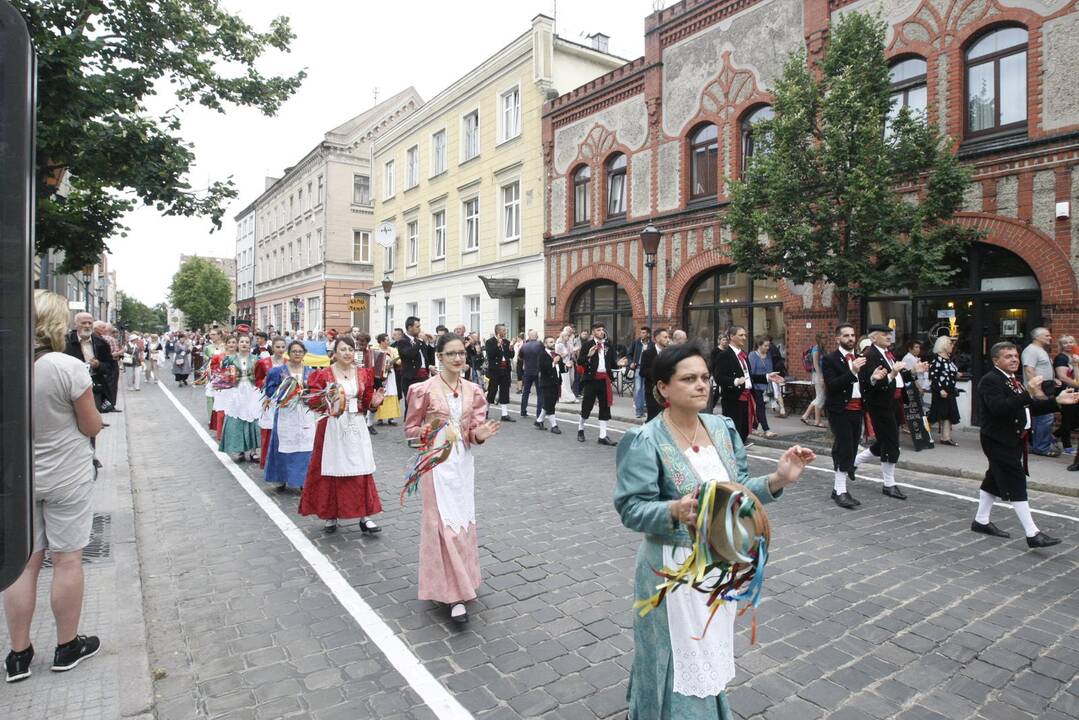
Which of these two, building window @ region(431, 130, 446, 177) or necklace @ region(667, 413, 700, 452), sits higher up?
building window @ region(431, 130, 446, 177)

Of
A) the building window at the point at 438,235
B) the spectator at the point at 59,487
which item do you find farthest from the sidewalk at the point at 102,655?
the building window at the point at 438,235

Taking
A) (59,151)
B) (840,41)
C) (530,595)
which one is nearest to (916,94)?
(840,41)

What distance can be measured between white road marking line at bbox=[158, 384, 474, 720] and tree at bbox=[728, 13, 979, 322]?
882 cm

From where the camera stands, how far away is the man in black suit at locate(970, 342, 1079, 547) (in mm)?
5586

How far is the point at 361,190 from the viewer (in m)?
40.0

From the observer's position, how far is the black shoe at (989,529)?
19.3 feet

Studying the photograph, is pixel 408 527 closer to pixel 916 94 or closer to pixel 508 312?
pixel 916 94

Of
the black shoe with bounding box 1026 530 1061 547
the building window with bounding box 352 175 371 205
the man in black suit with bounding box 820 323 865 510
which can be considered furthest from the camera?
the building window with bounding box 352 175 371 205

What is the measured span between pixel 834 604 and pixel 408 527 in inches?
146

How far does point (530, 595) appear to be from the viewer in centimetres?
450

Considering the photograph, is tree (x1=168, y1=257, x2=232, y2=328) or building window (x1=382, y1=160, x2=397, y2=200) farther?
tree (x1=168, y1=257, x2=232, y2=328)

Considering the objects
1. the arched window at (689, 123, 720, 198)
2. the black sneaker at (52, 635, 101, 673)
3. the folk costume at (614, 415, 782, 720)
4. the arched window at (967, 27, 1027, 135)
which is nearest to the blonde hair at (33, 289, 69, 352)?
the black sneaker at (52, 635, 101, 673)

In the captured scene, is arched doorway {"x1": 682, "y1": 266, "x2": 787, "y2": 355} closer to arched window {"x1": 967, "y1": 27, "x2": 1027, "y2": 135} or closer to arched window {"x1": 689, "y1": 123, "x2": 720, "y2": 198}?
arched window {"x1": 689, "y1": 123, "x2": 720, "y2": 198}

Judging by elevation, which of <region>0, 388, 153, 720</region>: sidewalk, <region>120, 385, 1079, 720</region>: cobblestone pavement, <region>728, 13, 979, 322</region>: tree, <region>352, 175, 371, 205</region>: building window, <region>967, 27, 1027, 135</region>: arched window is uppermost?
<region>352, 175, 371, 205</region>: building window
